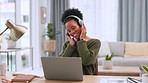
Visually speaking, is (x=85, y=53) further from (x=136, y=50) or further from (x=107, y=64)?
(x=136, y=50)

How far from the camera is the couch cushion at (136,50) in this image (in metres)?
5.26

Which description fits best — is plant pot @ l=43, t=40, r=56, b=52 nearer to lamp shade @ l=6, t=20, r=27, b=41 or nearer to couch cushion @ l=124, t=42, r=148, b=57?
couch cushion @ l=124, t=42, r=148, b=57

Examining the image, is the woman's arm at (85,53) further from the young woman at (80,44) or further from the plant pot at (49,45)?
the plant pot at (49,45)

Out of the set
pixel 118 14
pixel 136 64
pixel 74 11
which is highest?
pixel 118 14

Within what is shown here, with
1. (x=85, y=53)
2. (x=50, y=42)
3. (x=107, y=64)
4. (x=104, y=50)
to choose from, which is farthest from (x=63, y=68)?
(x=50, y=42)

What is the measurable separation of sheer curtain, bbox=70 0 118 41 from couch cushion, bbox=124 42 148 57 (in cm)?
70

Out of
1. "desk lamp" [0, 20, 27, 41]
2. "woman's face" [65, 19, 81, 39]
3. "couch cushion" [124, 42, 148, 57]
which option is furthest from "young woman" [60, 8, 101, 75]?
A: "couch cushion" [124, 42, 148, 57]

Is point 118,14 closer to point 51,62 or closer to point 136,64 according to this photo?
point 136,64

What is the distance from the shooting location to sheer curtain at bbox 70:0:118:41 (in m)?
6.02

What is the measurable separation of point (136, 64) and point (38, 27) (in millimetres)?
2412

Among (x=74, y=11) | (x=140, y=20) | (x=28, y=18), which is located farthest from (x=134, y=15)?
(x=74, y=11)

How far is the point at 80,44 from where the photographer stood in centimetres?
207

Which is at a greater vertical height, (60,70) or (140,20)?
(140,20)

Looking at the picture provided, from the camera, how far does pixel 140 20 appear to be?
19.1 feet
